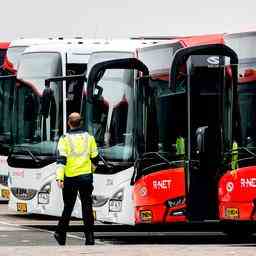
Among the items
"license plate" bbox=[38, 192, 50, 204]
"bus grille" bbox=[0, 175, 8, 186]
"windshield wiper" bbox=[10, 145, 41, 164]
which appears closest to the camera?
"license plate" bbox=[38, 192, 50, 204]

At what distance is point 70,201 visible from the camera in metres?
20.2

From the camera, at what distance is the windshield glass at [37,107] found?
25.0m

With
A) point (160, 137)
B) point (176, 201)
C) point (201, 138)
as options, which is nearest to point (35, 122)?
point (160, 137)

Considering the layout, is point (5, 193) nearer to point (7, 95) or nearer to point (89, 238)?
point (7, 95)

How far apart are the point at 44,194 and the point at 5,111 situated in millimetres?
5390

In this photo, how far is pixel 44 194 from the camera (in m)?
24.7

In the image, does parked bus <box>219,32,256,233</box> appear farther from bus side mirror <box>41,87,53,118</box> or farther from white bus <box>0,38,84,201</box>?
white bus <box>0,38,84,201</box>

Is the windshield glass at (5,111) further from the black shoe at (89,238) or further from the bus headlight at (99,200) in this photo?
the black shoe at (89,238)

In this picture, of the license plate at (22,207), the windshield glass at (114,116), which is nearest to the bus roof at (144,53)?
the windshield glass at (114,116)

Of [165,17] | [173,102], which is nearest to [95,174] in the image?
[173,102]

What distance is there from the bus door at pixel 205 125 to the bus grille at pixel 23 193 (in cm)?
493

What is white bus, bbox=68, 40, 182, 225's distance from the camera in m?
21.5

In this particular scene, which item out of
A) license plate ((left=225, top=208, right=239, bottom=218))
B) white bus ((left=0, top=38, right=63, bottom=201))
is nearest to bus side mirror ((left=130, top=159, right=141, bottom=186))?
Result: license plate ((left=225, top=208, right=239, bottom=218))

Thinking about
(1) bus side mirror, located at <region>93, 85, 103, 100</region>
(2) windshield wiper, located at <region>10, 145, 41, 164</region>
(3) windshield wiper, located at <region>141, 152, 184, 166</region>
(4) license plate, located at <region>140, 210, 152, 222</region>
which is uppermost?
(1) bus side mirror, located at <region>93, 85, 103, 100</region>
